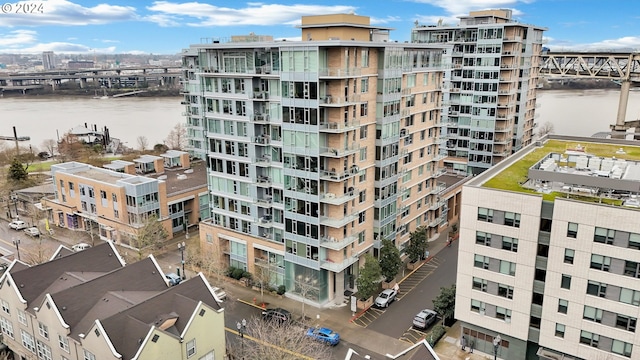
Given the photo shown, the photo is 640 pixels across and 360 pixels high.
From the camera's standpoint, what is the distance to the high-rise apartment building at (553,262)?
27750 millimetres

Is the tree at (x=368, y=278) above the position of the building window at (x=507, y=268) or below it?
below

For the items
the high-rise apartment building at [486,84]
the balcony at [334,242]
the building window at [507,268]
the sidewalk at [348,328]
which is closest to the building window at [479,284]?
the building window at [507,268]

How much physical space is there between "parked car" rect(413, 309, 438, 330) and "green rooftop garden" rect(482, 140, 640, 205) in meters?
11.8

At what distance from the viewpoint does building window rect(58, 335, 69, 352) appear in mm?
30250

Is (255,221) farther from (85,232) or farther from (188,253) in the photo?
(85,232)

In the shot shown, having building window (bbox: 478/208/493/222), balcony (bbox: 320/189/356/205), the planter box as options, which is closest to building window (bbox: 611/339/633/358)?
building window (bbox: 478/208/493/222)

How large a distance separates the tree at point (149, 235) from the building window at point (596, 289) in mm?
38616

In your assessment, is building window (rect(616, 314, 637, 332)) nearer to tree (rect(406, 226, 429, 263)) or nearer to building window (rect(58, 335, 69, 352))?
tree (rect(406, 226, 429, 263))

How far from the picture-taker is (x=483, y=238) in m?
32.2

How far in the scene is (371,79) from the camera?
40031 millimetres

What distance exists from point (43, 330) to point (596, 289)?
118 feet

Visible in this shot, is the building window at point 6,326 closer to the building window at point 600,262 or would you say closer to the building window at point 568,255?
the building window at point 568,255

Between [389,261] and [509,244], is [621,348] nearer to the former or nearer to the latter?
[509,244]

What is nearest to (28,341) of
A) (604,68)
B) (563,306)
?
(563,306)
